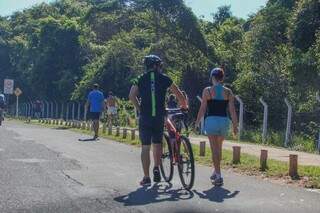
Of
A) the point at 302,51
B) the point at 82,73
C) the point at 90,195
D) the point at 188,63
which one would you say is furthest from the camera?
the point at 82,73

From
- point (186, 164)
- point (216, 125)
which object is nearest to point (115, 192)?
point (186, 164)

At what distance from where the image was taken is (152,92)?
10070 millimetres

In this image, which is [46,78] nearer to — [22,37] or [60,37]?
[60,37]

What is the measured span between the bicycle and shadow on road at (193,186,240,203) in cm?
33

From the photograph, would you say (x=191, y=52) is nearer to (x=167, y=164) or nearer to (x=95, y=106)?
(x=95, y=106)

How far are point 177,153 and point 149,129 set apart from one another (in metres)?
0.62

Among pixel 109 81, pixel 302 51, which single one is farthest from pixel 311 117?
pixel 109 81

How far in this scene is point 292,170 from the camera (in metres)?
11.8

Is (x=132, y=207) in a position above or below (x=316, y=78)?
below

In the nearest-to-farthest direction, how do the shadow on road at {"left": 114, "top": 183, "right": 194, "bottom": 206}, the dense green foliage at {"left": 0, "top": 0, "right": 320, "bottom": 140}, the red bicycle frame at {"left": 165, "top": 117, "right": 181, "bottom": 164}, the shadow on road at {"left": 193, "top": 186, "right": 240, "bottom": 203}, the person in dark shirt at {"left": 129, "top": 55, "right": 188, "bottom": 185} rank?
the shadow on road at {"left": 114, "top": 183, "right": 194, "bottom": 206} < the shadow on road at {"left": 193, "top": 186, "right": 240, "bottom": 203} < the person in dark shirt at {"left": 129, "top": 55, "right": 188, "bottom": 185} < the red bicycle frame at {"left": 165, "top": 117, "right": 181, "bottom": 164} < the dense green foliage at {"left": 0, "top": 0, "right": 320, "bottom": 140}

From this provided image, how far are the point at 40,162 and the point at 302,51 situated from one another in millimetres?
17258

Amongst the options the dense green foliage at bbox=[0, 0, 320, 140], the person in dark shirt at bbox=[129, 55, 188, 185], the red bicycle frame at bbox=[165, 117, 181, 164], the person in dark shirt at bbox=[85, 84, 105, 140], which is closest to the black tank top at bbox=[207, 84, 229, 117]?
the red bicycle frame at bbox=[165, 117, 181, 164]

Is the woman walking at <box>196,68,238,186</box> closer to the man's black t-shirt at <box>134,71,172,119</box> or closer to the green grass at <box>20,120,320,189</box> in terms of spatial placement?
the man's black t-shirt at <box>134,71,172,119</box>

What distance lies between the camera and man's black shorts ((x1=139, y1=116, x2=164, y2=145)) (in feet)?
33.1
